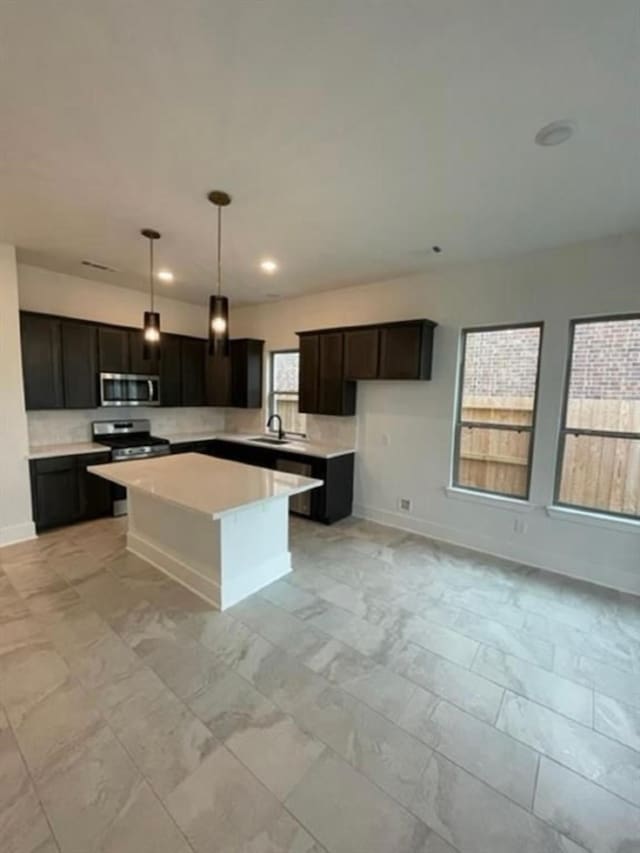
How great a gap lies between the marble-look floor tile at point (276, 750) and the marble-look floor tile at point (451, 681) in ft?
2.31

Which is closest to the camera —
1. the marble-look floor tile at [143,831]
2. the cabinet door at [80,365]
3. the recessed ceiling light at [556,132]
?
the marble-look floor tile at [143,831]

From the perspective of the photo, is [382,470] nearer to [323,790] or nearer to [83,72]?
[323,790]

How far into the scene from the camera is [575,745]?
5.90 ft

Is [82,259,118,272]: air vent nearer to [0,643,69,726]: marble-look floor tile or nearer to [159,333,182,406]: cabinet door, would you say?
[159,333,182,406]: cabinet door

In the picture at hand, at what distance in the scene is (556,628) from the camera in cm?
266

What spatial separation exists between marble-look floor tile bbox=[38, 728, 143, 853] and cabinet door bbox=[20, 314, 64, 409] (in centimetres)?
365

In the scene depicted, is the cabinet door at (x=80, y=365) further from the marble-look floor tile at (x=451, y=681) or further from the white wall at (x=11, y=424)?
the marble-look floor tile at (x=451, y=681)

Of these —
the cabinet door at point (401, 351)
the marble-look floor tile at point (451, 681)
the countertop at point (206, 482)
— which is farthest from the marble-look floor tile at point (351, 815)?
the cabinet door at point (401, 351)

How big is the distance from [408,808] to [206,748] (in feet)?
2.93

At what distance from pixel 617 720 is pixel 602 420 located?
2.22 meters

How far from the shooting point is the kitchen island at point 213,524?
269cm

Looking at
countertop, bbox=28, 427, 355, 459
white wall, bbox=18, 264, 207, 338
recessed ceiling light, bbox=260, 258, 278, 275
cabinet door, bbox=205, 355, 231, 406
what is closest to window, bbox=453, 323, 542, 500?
countertop, bbox=28, 427, 355, 459

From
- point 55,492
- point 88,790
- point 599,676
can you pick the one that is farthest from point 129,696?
point 55,492

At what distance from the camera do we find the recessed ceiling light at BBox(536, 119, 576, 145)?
5.97 ft
